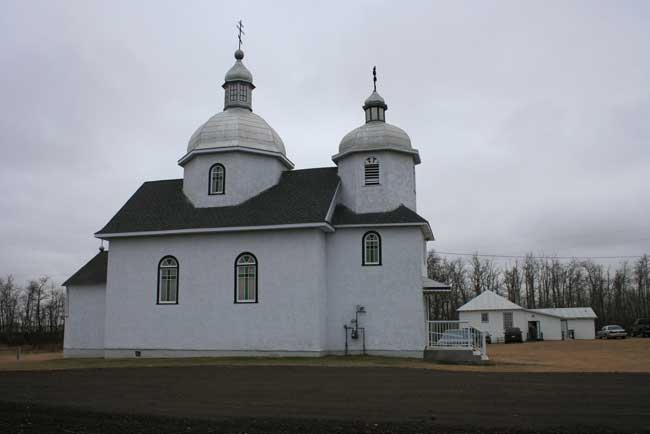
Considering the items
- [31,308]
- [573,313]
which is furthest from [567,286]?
[31,308]

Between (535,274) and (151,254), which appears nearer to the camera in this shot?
(151,254)

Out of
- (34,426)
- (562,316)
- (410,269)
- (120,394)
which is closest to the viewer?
(34,426)

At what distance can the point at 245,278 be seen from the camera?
2408cm

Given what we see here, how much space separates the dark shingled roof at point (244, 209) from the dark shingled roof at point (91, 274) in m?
3.44

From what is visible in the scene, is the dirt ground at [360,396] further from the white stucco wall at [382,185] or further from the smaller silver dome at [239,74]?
the smaller silver dome at [239,74]

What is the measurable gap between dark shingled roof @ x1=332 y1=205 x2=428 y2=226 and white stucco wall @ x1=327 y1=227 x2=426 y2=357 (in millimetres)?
332

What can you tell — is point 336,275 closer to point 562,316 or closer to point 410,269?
point 410,269

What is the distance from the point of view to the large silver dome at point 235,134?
2598 cm

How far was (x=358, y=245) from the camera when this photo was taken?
24.3 meters

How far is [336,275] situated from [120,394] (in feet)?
40.2

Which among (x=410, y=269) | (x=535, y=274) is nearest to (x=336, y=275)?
(x=410, y=269)

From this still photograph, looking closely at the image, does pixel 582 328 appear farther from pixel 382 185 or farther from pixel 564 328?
pixel 382 185

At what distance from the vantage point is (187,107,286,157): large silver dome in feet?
85.3

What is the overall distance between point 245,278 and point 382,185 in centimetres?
691
